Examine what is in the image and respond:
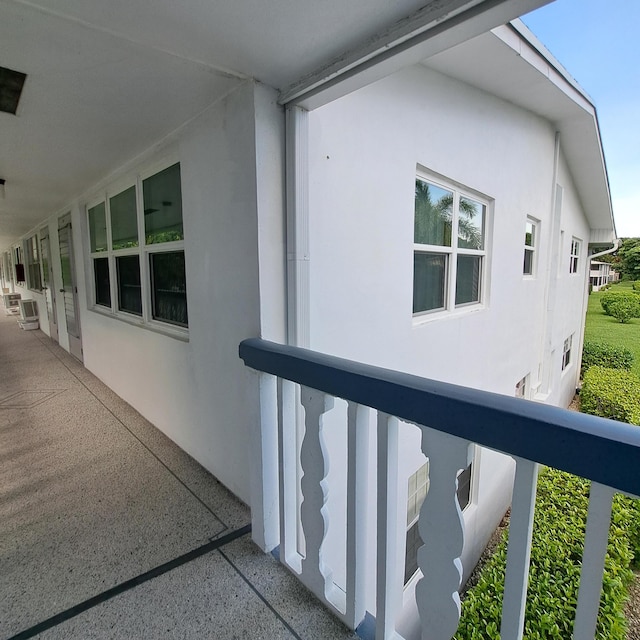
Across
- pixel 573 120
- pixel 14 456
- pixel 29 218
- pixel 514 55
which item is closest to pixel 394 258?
pixel 514 55

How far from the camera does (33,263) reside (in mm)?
8055

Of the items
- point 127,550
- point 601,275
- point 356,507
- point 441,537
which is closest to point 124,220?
point 127,550

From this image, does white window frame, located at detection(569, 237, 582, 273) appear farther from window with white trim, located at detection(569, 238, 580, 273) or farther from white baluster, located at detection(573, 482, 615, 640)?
white baluster, located at detection(573, 482, 615, 640)

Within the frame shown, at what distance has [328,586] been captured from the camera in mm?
1386

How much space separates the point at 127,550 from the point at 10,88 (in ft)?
7.63

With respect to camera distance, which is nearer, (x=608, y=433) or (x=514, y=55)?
(x=608, y=433)

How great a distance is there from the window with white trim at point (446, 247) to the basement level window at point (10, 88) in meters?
2.69

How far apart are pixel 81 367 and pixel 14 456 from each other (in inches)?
101

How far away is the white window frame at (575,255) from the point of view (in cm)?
917

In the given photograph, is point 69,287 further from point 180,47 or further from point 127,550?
point 180,47

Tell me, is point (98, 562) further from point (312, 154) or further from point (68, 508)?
point (312, 154)

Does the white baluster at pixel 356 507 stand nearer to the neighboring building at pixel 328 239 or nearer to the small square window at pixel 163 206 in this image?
the neighboring building at pixel 328 239

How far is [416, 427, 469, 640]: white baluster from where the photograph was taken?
0.94 metres

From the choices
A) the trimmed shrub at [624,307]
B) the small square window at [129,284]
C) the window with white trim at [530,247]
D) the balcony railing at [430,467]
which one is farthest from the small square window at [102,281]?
the trimmed shrub at [624,307]
